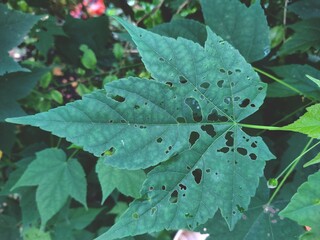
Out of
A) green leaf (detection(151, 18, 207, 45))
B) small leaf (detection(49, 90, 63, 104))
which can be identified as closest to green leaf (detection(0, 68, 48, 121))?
small leaf (detection(49, 90, 63, 104))

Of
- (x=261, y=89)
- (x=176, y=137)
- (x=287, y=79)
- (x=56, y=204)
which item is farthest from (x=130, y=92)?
(x=56, y=204)

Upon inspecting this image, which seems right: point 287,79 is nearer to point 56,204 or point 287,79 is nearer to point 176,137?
point 176,137

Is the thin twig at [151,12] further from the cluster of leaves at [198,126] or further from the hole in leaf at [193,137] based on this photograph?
the hole in leaf at [193,137]

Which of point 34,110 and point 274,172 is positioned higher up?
point 34,110

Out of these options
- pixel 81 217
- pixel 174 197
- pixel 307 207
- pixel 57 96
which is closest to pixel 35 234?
pixel 81 217

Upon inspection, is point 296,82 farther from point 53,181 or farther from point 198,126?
point 53,181

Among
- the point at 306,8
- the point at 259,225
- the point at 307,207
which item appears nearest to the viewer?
the point at 307,207
